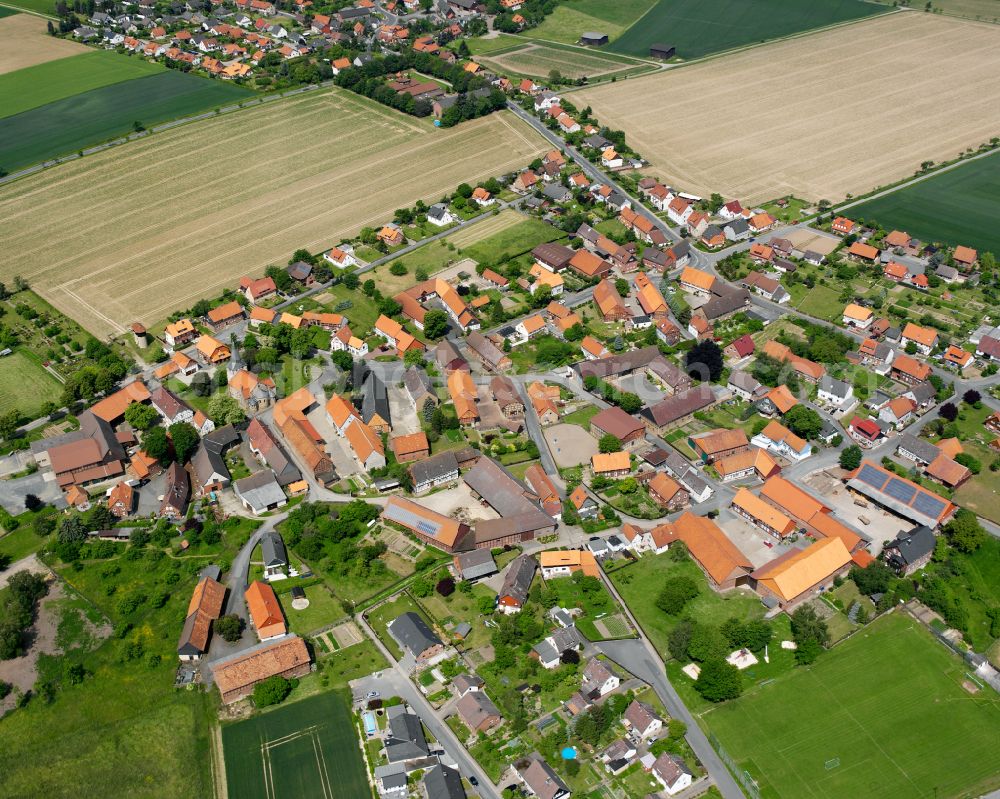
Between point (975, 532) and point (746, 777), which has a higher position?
point (975, 532)

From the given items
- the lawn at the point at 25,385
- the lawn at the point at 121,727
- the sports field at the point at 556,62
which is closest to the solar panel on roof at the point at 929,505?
the lawn at the point at 121,727

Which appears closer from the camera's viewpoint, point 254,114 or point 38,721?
point 38,721

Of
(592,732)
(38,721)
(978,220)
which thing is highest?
(978,220)

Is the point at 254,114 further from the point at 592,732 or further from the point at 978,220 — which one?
the point at 592,732

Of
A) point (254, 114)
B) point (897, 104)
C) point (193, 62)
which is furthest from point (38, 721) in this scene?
point (897, 104)

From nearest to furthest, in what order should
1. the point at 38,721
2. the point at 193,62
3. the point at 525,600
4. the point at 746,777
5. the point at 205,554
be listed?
the point at 746,777, the point at 38,721, the point at 525,600, the point at 205,554, the point at 193,62

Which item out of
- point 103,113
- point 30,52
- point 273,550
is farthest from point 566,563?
point 30,52

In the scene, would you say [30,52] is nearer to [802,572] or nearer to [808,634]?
[802,572]

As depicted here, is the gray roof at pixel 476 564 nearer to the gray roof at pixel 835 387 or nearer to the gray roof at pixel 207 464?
the gray roof at pixel 207 464
